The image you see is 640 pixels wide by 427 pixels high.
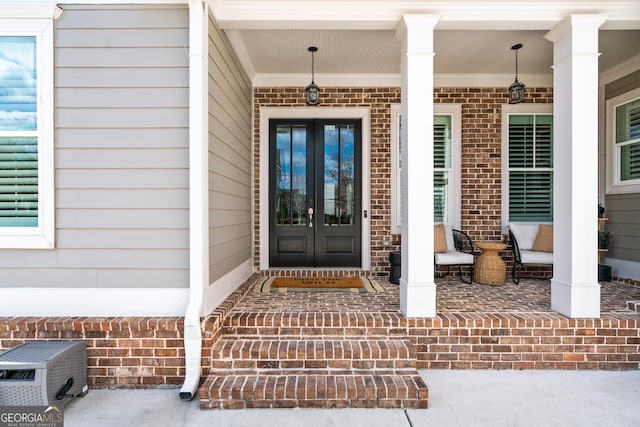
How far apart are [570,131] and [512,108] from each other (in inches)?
79.8

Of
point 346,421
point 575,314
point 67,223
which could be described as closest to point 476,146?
point 575,314

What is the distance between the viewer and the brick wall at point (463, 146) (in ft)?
15.5

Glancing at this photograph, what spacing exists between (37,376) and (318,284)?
258cm

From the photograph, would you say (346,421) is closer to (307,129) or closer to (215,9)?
(215,9)

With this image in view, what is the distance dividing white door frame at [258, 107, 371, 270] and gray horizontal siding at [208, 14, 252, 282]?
0.83 ft

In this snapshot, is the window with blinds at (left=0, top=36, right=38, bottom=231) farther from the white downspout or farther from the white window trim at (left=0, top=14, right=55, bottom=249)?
the white downspout

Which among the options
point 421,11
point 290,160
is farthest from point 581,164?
point 290,160

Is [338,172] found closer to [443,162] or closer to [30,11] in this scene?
[443,162]

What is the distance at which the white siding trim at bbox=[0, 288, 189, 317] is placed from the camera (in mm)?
2725

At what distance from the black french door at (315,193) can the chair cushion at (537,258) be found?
1978 millimetres

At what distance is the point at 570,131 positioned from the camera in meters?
2.94

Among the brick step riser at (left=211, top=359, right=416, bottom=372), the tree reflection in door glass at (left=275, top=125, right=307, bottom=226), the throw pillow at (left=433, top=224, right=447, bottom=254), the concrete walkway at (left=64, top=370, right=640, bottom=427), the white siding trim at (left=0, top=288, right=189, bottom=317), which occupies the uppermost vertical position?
the tree reflection in door glass at (left=275, top=125, right=307, bottom=226)

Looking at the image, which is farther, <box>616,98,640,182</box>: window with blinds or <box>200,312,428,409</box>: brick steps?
<box>616,98,640,182</box>: window with blinds

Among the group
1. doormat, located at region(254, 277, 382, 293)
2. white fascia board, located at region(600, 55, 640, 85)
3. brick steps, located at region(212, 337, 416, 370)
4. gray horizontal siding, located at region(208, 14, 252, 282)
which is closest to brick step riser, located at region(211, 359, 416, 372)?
brick steps, located at region(212, 337, 416, 370)
